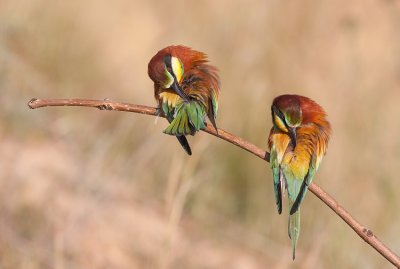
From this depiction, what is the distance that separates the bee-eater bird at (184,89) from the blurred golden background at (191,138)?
123 cm

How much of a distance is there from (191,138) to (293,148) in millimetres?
3470

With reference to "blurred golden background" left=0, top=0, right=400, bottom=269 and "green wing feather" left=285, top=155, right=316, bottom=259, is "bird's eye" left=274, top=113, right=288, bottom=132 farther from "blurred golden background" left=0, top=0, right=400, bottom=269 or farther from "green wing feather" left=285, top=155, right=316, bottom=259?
"blurred golden background" left=0, top=0, right=400, bottom=269

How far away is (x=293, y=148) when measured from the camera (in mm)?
1854

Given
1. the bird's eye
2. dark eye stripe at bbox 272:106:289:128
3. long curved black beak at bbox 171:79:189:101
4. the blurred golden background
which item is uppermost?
dark eye stripe at bbox 272:106:289:128

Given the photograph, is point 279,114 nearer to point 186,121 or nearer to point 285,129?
point 285,129

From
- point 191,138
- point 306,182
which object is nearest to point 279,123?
point 306,182

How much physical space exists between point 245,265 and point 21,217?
4.42 feet

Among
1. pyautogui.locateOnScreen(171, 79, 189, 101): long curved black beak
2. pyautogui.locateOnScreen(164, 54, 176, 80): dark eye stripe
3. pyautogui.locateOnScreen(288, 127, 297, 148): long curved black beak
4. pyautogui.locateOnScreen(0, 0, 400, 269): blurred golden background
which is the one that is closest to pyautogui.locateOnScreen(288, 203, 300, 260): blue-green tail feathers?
pyautogui.locateOnScreen(288, 127, 297, 148): long curved black beak

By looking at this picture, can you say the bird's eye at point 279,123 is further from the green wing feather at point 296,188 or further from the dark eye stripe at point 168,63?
the dark eye stripe at point 168,63

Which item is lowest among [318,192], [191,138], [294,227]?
[191,138]

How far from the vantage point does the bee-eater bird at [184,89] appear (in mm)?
1913

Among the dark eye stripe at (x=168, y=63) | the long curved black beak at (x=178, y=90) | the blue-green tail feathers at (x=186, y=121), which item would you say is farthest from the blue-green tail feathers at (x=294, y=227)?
the dark eye stripe at (x=168, y=63)

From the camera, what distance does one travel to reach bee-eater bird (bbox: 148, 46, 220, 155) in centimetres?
191

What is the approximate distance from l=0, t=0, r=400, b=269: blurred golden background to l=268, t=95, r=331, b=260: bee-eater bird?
5.34 feet
